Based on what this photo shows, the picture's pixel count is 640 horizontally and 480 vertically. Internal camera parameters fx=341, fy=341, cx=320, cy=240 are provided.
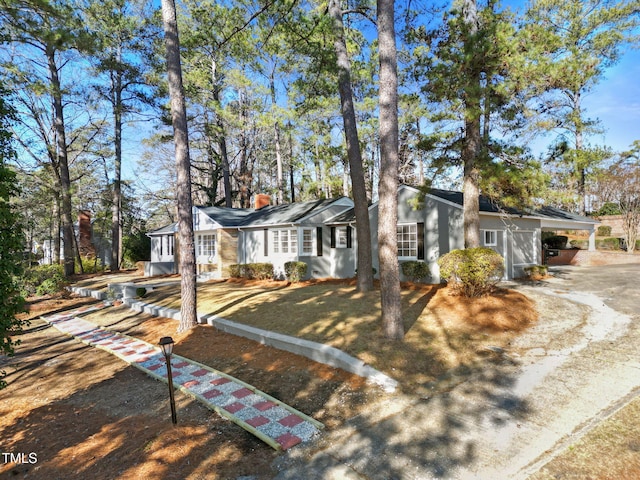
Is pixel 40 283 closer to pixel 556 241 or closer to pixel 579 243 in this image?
pixel 556 241

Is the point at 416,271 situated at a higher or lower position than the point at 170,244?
lower

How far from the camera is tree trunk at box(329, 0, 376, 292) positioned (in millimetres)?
10195

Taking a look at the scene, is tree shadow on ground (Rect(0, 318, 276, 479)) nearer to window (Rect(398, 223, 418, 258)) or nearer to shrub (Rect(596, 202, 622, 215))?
window (Rect(398, 223, 418, 258))

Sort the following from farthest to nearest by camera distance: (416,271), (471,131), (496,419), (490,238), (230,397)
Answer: (490,238) → (416,271) → (471,131) → (230,397) → (496,419)

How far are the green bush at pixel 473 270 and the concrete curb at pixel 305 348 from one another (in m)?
4.29

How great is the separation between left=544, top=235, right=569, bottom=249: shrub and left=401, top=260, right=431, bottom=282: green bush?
1494 cm

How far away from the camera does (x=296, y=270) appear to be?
49.5ft

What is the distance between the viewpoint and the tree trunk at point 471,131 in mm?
8891

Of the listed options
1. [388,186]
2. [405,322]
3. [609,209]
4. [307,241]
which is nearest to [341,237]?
[307,241]

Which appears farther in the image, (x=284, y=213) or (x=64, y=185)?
(x=64, y=185)

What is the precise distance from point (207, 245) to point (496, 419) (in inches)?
687

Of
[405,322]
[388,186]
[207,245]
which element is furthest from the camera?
[207,245]

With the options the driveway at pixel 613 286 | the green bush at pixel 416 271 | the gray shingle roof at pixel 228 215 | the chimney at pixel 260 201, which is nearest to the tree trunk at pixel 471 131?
the green bush at pixel 416 271

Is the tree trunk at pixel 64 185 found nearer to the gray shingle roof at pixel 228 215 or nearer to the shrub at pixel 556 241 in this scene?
the gray shingle roof at pixel 228 215
